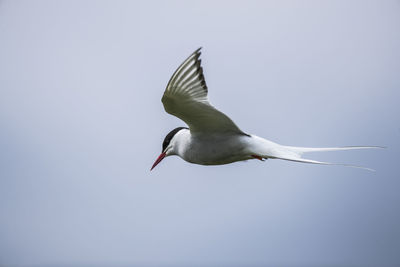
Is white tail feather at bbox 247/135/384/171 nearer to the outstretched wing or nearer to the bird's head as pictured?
the outstretched wing

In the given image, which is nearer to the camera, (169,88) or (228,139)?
(169,88)

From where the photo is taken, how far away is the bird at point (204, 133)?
2.61 meters

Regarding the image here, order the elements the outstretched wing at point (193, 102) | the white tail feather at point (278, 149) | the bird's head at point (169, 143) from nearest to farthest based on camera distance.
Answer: the outstretched wing at point (193, 102)
the white tail feather at point (278, 149)
the bird's head at point (169, 143)

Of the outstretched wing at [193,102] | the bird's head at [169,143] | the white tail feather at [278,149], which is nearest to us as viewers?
the outstretched wing at [193,102]

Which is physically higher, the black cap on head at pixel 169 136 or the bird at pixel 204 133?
the black cap on head at pixel 169 136

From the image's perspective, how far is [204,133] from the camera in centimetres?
302

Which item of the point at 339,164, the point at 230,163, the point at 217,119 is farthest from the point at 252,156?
the point at 339,164

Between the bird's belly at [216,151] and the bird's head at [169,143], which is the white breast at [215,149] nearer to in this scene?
the bird's belly at [216,151]

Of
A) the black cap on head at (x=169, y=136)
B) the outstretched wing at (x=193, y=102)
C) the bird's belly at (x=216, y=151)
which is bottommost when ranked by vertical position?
the bird's belly at (x=216, y=151)

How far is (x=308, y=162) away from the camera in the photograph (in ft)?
8.56

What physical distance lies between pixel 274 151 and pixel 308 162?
322mm

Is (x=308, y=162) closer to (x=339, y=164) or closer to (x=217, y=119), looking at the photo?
(x=339, y=164)

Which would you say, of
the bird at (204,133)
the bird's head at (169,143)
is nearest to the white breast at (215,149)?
the bird at (204,133)

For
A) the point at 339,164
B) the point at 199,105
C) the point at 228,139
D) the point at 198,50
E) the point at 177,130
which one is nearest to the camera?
Result: the point at 339,164
